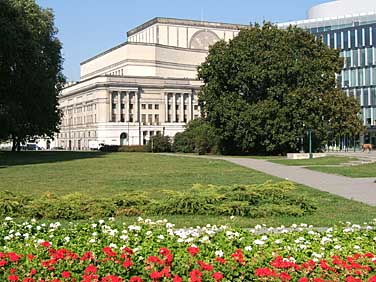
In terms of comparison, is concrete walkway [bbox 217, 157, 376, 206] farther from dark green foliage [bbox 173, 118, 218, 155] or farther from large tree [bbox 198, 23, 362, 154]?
dark green foliage [bbox 173, 118, 218, 155]

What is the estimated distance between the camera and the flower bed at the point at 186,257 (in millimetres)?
6031

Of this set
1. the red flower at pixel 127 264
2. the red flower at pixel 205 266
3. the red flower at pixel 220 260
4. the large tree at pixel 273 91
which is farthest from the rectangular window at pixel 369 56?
the red flower at pixel 127 264

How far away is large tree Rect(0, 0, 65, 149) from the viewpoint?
144 feet

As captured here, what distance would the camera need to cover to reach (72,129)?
158625 millimetres

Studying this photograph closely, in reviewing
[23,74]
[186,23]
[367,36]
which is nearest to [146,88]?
[186,23]

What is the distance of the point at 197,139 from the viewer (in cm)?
7625

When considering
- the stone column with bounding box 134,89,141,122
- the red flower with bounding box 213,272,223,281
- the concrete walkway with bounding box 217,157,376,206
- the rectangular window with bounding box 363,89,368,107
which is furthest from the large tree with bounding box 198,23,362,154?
the stone column with bounding box 134,89,141,122

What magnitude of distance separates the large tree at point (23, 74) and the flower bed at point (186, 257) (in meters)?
36.9

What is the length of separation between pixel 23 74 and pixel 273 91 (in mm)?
23741

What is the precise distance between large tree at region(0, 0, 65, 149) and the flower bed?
3690 centimetres

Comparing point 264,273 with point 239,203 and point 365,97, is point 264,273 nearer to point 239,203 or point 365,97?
point 239,203

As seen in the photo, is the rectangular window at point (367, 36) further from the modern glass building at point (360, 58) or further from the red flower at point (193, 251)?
the red flower at point (193, 251)

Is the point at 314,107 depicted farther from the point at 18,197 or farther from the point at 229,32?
the point at 229,32

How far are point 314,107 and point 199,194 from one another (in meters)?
44.3
